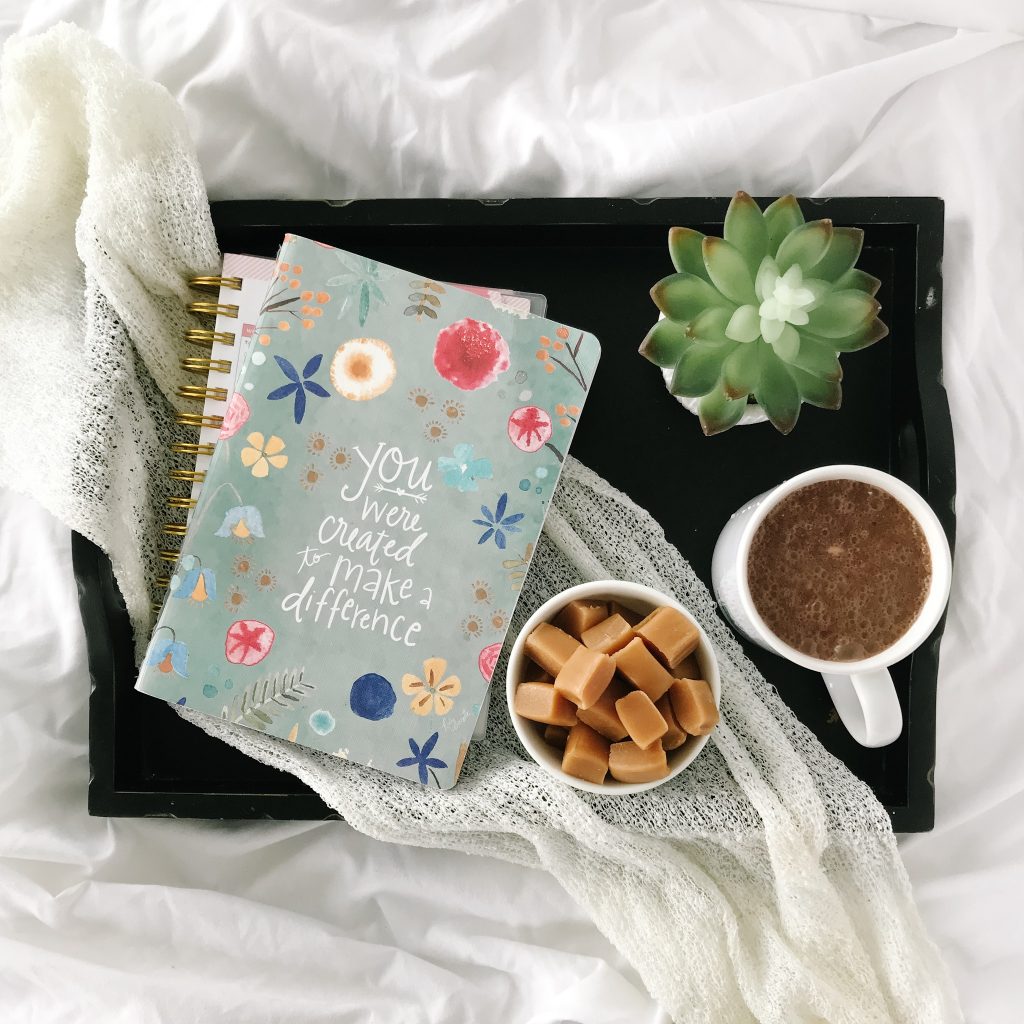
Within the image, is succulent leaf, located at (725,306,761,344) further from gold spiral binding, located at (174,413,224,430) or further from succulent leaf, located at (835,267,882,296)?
gold spiral binding, located at (174,413,224,430)

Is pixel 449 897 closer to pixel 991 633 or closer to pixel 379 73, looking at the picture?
pixel 991 633

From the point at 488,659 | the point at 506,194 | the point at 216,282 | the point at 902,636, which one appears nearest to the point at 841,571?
the point at 902,636

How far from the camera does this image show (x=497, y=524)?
0.75 m

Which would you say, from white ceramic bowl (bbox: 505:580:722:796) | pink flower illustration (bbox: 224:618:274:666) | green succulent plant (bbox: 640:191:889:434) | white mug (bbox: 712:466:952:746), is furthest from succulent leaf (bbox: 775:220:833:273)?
pink flower illustration (bbox: 224:618:274:666)

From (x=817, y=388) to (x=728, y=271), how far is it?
100 millimetres

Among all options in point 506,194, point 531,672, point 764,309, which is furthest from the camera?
point 506,194

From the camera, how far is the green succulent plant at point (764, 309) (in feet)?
1.98

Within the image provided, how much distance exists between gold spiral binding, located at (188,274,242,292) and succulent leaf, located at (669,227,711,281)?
351 mm

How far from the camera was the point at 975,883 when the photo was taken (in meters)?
0.82

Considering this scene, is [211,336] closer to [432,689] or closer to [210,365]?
[210,365]

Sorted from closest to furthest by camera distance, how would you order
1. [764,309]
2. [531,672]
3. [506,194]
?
[764,309] < [531,672] < [506,194]

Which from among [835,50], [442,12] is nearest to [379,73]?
[442,12]

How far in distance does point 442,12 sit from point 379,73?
76 millimetres

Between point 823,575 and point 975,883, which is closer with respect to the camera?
point 823,575
